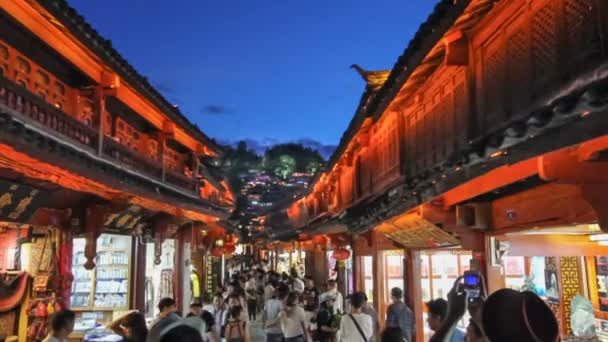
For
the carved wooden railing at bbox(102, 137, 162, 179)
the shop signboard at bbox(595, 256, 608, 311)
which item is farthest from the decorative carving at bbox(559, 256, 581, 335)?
the carved wooden railing at bbox(102, 137, 162, 179)

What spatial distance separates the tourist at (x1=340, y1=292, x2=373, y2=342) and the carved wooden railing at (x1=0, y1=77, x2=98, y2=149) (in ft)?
19.6

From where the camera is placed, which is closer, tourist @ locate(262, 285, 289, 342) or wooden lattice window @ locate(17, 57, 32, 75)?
wooden lattice window @ locate(17, 57, 32, 75)

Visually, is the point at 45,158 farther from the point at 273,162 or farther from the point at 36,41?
the point at 273,162

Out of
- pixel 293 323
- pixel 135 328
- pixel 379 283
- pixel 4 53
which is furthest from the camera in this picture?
pixel 379 283

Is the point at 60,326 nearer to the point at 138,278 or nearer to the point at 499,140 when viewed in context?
the point at 499,140

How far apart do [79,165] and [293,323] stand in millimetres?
5824

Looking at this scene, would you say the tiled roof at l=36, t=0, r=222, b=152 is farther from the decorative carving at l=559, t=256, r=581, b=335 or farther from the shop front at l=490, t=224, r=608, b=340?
the decorative carving at l=559, t=256, r=581, b=335

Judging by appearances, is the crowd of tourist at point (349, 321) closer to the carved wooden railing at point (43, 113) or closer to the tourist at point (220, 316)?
the tourist at point (220, 316)

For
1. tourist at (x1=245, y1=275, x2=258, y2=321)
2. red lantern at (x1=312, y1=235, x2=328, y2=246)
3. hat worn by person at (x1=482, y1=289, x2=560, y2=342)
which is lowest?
tourist at (x1=245, y1=275, x2=258, y2=321)

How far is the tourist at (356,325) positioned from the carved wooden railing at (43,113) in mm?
5961

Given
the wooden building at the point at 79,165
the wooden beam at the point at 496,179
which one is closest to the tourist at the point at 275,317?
the wooden building at the point at 79,165

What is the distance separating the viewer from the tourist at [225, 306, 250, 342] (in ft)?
40.6

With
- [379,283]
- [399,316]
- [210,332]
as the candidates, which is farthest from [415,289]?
[210,332]

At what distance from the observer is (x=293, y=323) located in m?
11.5
